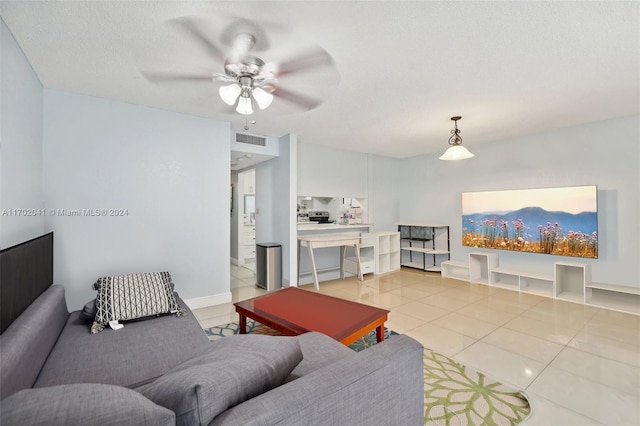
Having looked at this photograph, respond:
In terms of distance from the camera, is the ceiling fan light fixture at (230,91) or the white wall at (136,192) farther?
the white wall at (136,192)

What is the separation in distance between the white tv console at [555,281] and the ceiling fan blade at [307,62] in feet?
13.5

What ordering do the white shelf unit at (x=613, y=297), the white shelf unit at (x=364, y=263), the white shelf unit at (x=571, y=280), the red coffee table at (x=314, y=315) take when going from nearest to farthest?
the red coffee table at (x=314, y=315), the white shelf unit at (x=613, y=297), the white shelf unit at (x=571, y=280), the white shelf unit at (x=364, y=263)

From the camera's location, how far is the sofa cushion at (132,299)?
2.06 metres

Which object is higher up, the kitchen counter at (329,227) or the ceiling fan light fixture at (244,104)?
the ceiling fan light fixture at (244,104)

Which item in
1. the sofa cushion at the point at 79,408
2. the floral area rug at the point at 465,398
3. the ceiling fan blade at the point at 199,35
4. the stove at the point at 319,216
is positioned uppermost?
the ceiling fan blade at the point at 199,35

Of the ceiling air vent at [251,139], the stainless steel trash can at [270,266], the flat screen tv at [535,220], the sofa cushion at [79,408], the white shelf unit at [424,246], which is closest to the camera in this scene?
the sofa cushion at [79,408]

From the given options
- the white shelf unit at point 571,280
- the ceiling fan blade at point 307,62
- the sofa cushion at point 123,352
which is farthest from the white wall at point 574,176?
the sofa cushion at point 123,352

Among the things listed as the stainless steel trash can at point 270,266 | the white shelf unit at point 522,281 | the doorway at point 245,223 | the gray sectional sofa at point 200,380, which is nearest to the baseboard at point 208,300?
the stainless steel trash can at point 270,266

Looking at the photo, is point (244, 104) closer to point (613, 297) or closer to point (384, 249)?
point (384, 249)

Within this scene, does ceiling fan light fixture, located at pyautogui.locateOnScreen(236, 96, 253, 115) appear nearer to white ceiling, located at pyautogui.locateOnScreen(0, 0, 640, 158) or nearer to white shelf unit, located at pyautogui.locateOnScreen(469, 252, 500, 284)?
white ceiling, located at pyautogui.locateOnScreen(0, 0, 640, 158)

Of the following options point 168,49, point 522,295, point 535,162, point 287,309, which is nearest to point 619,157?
point 535,162

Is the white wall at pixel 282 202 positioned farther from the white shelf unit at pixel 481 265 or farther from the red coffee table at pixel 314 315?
the white shelf unit at pixel 481 265

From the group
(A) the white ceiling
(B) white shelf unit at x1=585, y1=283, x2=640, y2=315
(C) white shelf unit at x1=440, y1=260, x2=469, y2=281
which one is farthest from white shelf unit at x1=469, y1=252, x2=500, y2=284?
(A) the white ceiling

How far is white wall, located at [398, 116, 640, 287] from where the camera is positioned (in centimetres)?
368
